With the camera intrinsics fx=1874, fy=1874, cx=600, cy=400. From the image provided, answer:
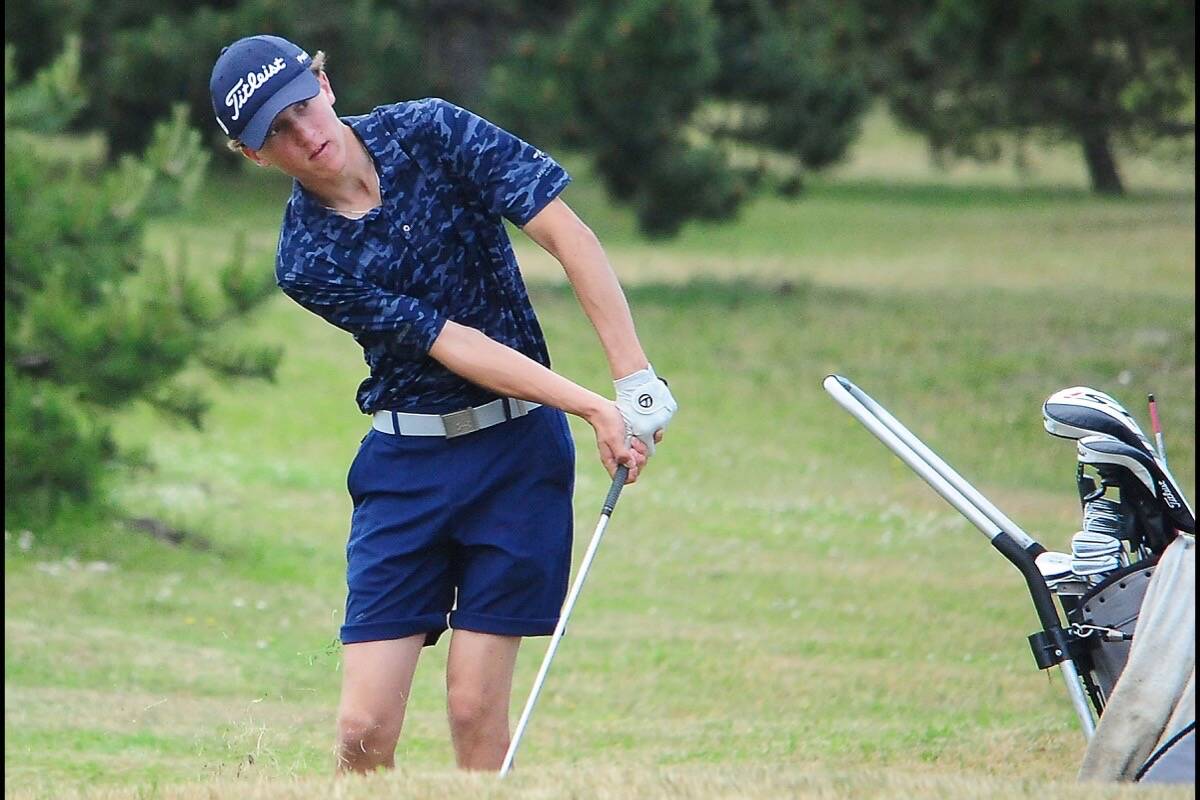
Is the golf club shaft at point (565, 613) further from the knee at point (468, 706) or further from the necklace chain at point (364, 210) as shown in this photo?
the necklace chain at point (364, 210)

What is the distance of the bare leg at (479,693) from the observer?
14.0 ft

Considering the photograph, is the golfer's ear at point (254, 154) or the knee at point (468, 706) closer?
the golfer's ear at point (254, 154)

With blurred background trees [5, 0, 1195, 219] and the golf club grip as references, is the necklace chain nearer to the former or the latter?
the golf club grip

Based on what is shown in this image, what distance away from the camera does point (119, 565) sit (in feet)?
31.4

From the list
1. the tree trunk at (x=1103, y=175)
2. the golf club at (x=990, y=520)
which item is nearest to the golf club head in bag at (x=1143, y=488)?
the golf club at (x=990, y=520)

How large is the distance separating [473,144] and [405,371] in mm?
539

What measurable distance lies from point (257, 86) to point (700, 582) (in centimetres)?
592

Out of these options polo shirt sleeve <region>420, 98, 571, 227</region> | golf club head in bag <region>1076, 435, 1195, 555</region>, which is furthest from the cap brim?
golf club head in bag <region>1076, 435, 1195, 555</region>

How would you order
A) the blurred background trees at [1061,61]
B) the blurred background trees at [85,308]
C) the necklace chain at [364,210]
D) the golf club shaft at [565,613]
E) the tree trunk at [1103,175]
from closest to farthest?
the golf club shaft at [565,613] → the necklace chain at [364,210] → the blurred background trees at [85,308] → the blurred background trees at [1061,61] → the tree trunk at [1103,175]

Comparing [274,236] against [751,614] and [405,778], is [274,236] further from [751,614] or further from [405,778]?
[405,778]

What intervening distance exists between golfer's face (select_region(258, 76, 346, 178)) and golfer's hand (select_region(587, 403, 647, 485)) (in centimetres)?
80

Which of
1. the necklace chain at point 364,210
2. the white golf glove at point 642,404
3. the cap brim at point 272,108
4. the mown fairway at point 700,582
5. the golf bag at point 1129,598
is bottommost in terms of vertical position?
the mown fairway at point 700,582

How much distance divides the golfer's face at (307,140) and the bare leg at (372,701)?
1094mm

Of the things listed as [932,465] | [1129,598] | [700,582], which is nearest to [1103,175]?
[700,582]
